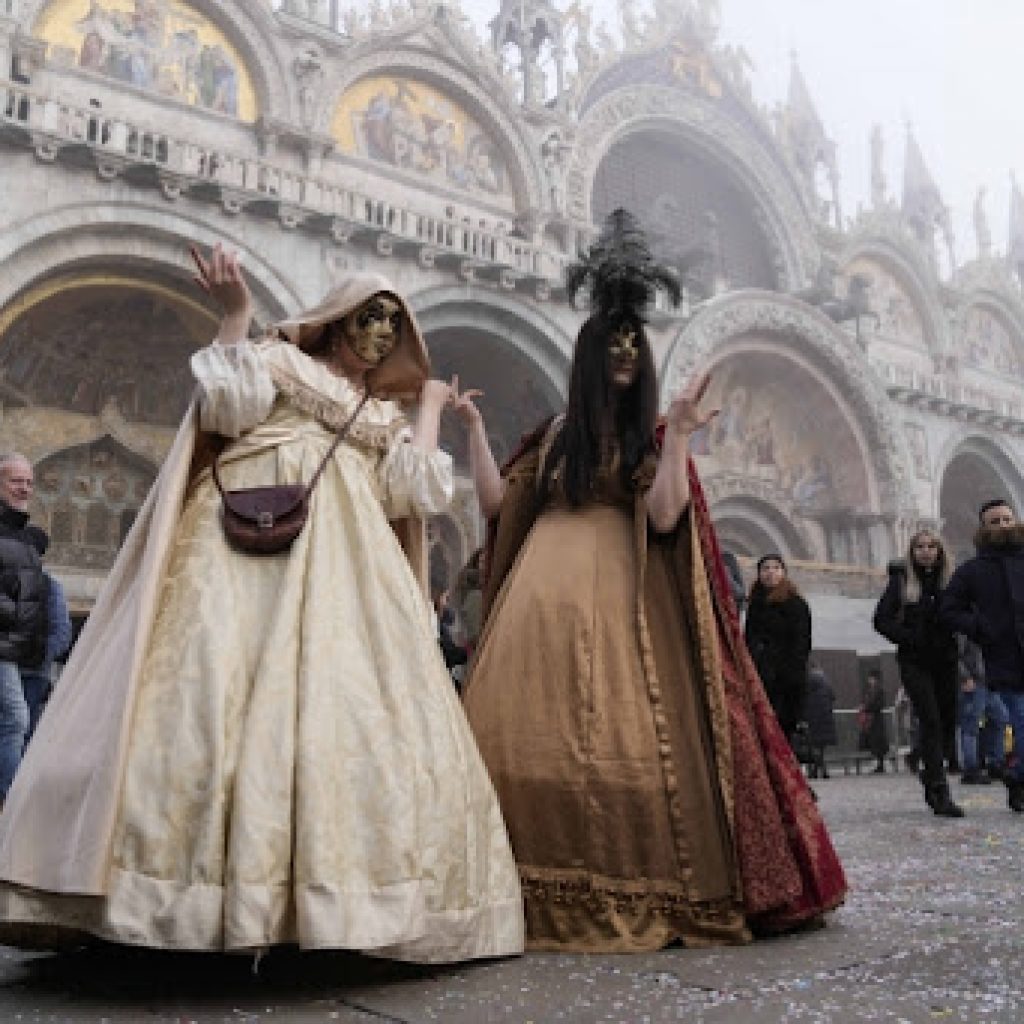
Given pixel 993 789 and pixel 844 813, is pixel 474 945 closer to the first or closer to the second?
pixel 844 813

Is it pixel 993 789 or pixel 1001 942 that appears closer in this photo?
pixel 1001 942

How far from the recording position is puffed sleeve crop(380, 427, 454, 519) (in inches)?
91.0

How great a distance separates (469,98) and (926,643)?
39.0 feet

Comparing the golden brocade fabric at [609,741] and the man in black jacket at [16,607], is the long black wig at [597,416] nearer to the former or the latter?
the golden brocade fabric at [609,741]

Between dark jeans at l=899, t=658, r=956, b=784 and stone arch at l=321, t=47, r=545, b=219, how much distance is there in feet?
35.1

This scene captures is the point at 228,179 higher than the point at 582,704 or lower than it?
higher

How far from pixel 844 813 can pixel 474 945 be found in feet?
12.7

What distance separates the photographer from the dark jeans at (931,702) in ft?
16.1

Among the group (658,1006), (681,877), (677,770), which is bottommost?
(658,1006)

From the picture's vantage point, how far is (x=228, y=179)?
1055cm

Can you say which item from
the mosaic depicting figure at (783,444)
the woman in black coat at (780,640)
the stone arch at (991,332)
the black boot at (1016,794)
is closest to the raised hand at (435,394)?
the woman in black coat at (780,640)

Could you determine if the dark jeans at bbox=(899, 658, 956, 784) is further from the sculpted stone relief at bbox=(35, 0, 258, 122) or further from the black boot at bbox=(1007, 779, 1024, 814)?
the sculpted stone relief at bbox=(35, 0, 258, 122)

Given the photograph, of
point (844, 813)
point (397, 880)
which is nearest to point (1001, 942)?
point (397, 880)

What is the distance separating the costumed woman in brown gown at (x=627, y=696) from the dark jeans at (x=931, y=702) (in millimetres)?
2820
